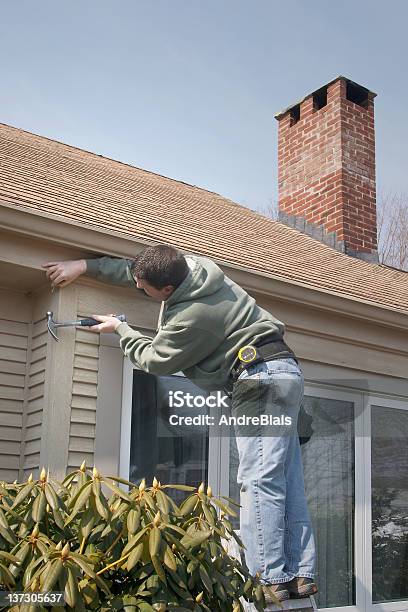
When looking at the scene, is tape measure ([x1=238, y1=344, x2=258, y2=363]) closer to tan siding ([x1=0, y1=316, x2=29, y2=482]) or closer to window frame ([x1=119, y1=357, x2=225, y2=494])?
window frame ([x1=119, y1=357, x2=225, y2=494])

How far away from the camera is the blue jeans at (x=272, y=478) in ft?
12.1

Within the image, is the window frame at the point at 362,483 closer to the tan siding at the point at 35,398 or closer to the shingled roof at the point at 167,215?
the shingled roof at the point at 167,215

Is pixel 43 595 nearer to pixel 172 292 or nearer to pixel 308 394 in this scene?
pixel 172 292

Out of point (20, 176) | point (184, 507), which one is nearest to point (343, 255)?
point (20, 176)

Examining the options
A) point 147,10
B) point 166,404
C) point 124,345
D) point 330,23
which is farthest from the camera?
point 330,23

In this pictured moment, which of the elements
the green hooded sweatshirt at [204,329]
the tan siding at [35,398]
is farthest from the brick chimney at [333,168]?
the green hooded sweatshirt at [204,329]

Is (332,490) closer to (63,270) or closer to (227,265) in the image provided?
(227,265)

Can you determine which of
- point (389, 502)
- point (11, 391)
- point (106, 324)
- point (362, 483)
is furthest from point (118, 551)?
point (389, 502)

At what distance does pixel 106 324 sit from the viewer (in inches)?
177

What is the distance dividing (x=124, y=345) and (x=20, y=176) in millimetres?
2116

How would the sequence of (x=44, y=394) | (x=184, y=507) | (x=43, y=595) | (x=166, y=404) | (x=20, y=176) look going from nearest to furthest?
(x=43, y=595), (x=184, y=507), (x=44, y=394), (x=166, y=404), (x=20, y=176)

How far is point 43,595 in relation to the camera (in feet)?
8.22

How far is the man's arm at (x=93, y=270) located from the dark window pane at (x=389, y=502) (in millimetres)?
2608

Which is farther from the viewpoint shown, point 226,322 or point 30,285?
point 30,285
